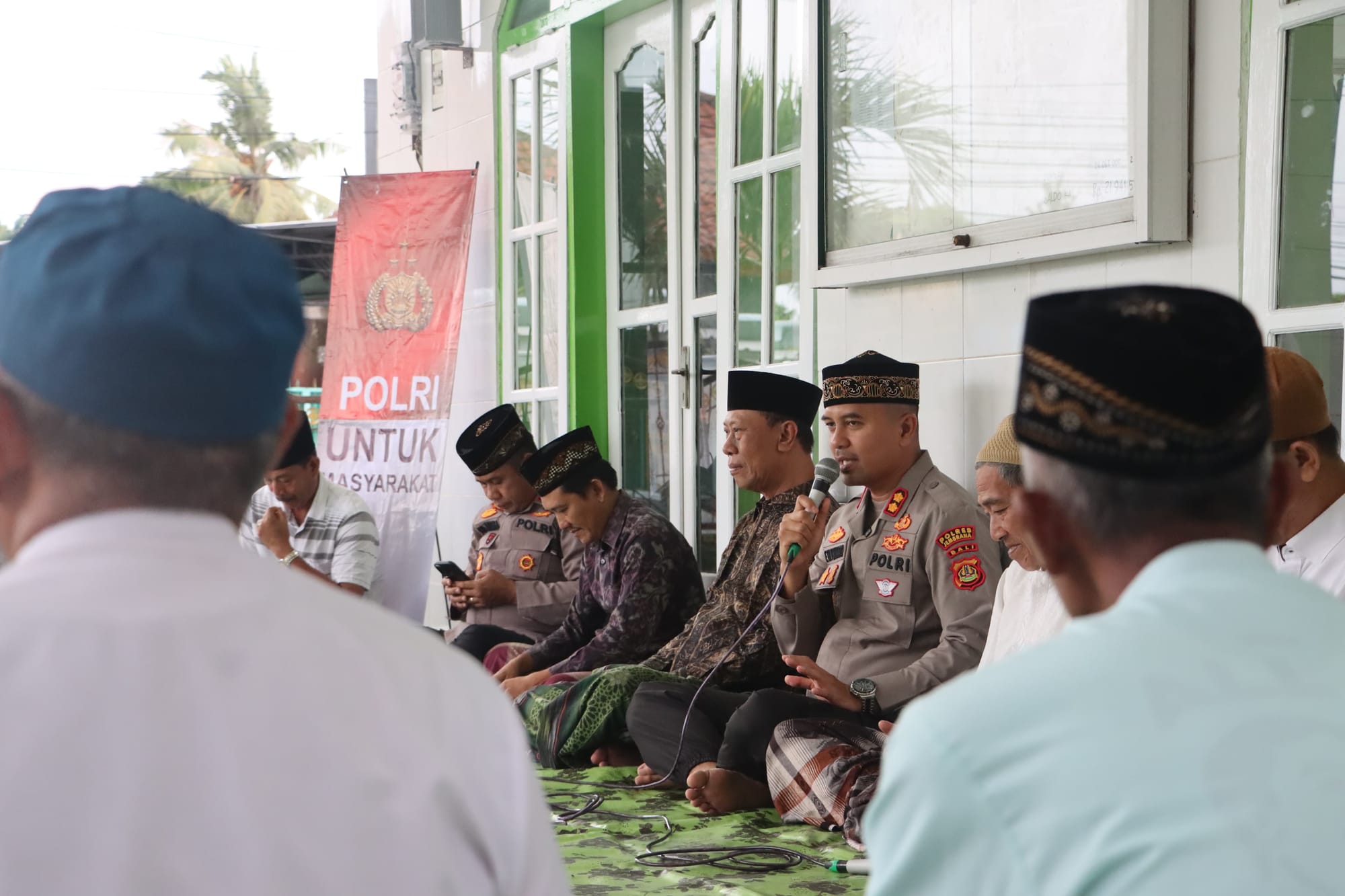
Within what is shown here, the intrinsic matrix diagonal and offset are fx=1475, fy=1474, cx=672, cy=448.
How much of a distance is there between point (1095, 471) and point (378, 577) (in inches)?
197

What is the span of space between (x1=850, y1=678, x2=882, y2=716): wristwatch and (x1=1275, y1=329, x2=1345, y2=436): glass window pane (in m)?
1.18

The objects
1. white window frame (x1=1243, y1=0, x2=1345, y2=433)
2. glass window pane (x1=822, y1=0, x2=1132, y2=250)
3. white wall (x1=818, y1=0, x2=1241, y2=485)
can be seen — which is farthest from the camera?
glass window pane (x1=822, y1=0, x2=1132, y2=250)

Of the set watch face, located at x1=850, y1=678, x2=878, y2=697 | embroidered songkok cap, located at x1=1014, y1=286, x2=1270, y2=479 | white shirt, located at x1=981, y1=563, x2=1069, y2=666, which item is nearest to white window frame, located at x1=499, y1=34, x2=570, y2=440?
watch face, located at x1=850, y1=678, x2=878, y2=697

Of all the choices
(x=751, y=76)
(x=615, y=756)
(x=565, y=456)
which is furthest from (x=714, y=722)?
(x=751, y=76)

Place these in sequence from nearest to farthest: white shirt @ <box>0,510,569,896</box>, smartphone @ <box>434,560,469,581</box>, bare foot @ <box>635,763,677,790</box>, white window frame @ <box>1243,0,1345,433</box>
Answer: white shirt @ <box>0,510,569,896</box> < white window frame @ <box>1243,0,1345,433</box> < bare foot @ <box>635,763,677,790</box> < smartphone @ <box>434,560,469,581</box>

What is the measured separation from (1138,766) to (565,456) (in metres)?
3.83

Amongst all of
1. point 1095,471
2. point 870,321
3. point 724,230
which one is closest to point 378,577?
point 724,230

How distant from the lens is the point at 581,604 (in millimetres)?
4773

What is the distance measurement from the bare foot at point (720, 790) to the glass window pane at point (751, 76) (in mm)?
2224

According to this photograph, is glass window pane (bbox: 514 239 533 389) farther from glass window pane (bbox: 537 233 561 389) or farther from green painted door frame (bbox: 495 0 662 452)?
green painted door frame (bbox: 495 0 662 452)

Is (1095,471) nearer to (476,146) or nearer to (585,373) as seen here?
(585,373)

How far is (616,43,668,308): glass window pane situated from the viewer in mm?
5723

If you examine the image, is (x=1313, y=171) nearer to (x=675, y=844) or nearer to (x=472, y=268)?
(x=675, y=844)

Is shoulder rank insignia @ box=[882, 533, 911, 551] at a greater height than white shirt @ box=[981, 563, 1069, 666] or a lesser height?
greater
